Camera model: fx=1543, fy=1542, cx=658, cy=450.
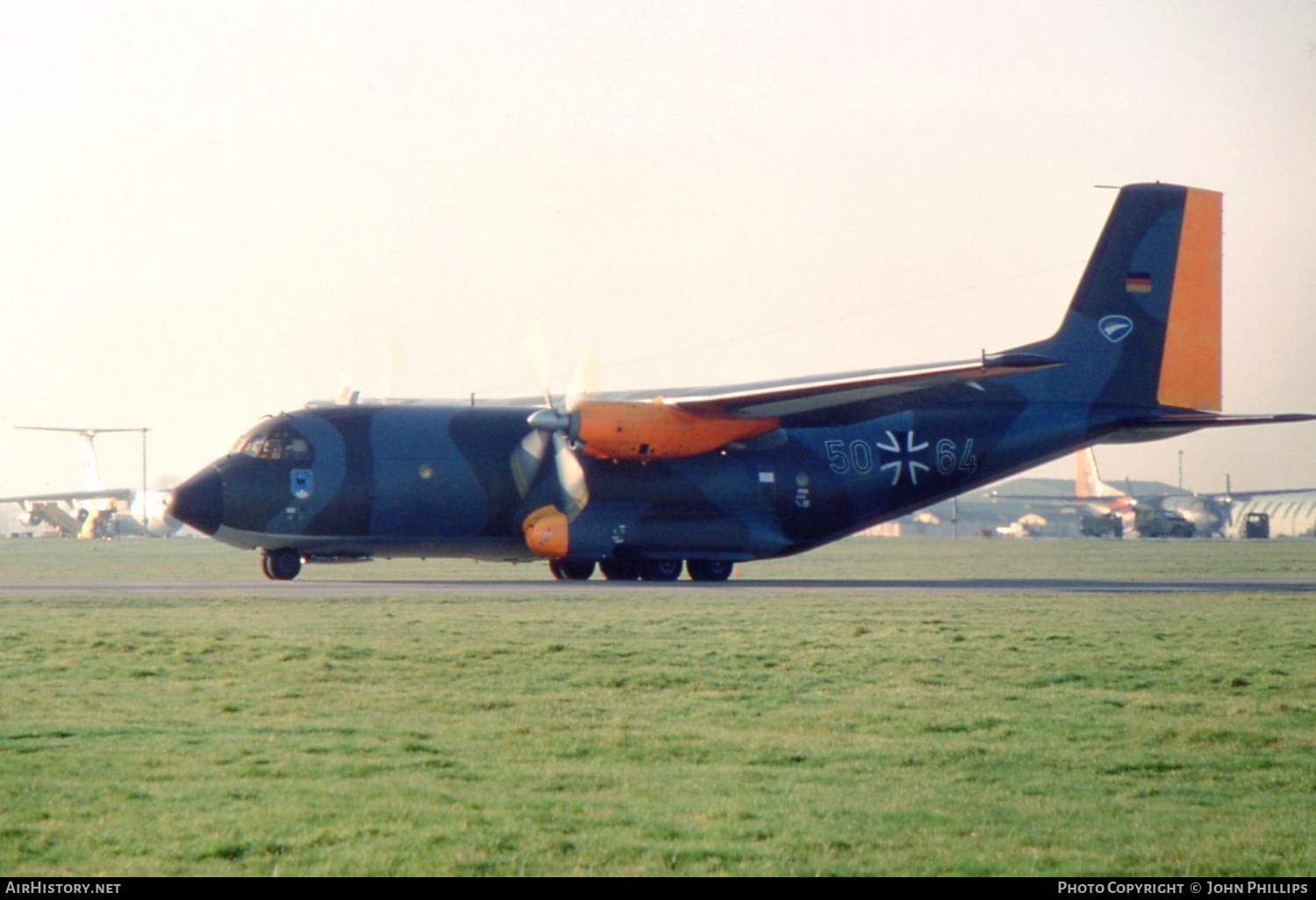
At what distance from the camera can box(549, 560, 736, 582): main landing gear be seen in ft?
111

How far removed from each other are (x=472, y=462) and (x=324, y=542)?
341cm

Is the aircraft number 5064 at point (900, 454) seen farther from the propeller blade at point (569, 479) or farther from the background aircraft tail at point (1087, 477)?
the background aircraft tail at point (1087, 477)

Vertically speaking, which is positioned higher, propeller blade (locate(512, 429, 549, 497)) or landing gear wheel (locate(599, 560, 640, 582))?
propeller blade (locate(512, 429, 549, 497))

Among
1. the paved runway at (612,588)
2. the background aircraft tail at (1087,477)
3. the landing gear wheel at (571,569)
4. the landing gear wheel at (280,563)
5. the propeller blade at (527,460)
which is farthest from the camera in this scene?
the background aircraft tail at (1087,477)

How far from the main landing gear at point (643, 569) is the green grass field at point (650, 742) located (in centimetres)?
1024

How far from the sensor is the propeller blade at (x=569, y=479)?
106 ft

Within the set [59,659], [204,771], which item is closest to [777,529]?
[59,659]

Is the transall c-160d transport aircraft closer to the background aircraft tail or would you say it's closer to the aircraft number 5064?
the aircraft number 5064

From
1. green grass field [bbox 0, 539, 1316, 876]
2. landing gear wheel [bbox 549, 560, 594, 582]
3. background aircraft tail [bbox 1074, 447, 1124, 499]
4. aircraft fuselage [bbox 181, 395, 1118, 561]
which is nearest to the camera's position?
green grass field [bbox 0, 539, 1316, 876]

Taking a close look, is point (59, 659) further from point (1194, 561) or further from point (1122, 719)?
point (1194, 561)

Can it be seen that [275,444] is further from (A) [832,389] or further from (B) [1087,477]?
(B) [1087,477]

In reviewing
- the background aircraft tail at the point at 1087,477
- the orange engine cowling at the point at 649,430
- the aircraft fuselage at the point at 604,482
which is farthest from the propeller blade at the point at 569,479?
the background aircraft tail at the point at 1087,477

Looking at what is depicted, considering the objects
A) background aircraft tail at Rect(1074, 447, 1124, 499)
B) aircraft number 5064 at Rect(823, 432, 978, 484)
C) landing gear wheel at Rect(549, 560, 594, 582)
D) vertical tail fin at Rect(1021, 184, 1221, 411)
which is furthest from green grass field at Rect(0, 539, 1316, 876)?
background aircraft tail at Rect(1074, 447, 1124, 499)

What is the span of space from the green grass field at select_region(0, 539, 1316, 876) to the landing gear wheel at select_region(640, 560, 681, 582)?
10.2m
